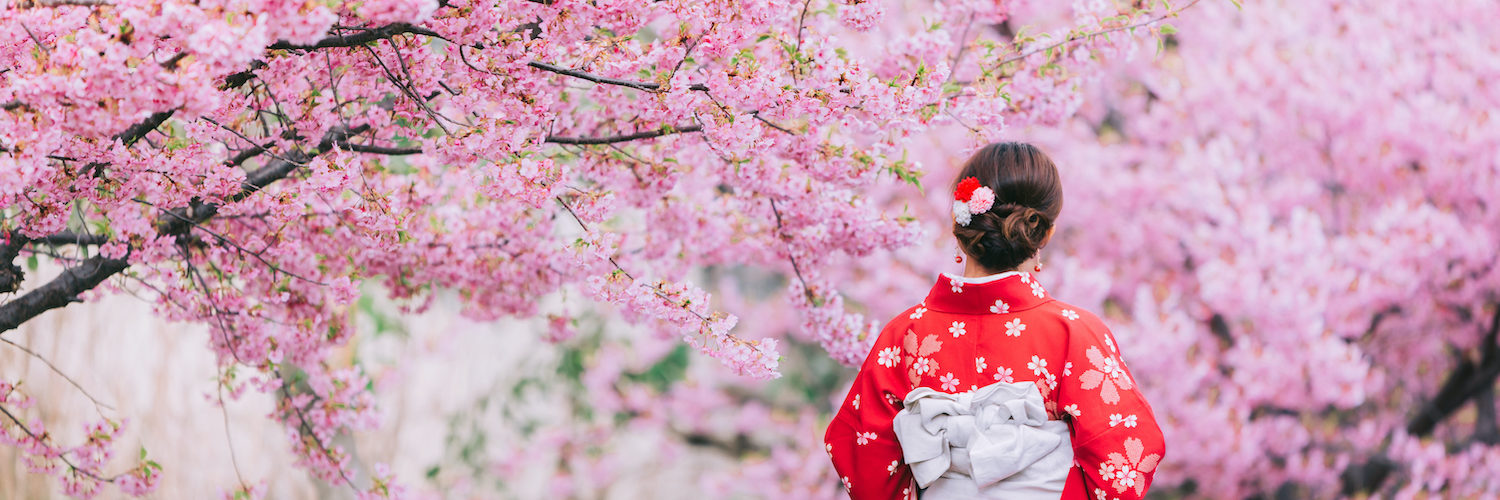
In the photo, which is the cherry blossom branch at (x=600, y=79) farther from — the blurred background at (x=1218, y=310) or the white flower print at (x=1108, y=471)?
the blurred background at (x=1218, y=310)

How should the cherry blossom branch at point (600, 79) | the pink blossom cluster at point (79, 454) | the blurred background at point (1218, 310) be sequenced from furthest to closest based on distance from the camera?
the blurred background at point (1218, 310), the pink blossom cluster at point (79, 454), the cherry blossom branch at point (600, 79)

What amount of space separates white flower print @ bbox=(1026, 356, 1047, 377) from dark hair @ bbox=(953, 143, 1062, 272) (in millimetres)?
194

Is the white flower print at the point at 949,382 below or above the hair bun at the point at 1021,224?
below

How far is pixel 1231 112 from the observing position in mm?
5184

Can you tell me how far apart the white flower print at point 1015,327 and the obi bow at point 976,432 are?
0.10m

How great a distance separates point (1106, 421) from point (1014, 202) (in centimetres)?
43

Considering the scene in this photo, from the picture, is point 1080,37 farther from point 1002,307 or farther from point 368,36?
point 368,36

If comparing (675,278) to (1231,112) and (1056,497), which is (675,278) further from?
(1231,112)

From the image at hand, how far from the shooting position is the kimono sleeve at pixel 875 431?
2.19 m

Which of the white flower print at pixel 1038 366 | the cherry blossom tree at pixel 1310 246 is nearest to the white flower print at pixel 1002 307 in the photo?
the white flower print at pixel 1038 366

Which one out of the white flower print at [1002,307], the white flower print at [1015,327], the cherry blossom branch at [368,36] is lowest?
the white flower print at [1015,327]

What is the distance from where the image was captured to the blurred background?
4227mm

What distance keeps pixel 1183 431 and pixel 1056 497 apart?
118 inches

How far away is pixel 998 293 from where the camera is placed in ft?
6.90
